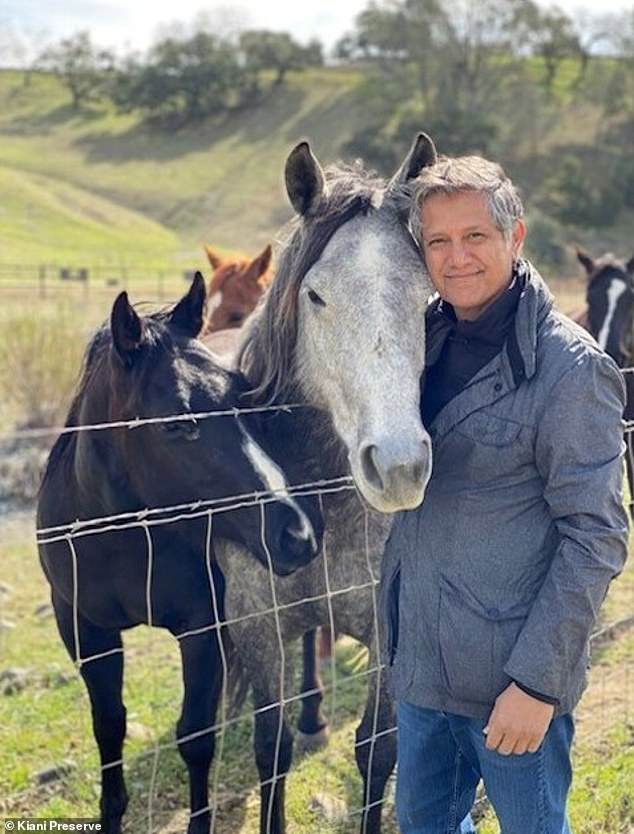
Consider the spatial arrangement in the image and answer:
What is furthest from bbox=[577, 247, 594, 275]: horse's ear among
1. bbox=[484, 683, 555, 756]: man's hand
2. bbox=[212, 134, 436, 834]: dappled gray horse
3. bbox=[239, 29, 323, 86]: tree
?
bbox=[239, 29, 323, 86]: tree

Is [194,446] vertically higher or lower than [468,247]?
lower

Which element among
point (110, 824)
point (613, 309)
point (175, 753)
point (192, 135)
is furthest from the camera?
point (192, 135)

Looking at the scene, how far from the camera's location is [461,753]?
2.30 metres

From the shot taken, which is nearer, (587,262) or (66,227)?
(587,262)

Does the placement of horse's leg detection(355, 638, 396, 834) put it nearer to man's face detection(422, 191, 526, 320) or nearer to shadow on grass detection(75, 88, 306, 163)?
man's face detection(422, 191, 526, 320)

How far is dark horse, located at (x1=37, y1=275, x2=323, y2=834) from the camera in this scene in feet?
9.33

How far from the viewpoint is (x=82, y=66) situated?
61.1m

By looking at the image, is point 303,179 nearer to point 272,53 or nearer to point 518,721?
point 518,721

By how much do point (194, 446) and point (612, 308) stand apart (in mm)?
3864

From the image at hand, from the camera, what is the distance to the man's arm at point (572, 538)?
1.88m

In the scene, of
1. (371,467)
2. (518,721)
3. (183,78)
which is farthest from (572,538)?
(183,78)

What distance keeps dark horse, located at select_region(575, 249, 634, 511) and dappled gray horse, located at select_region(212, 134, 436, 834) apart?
122 inches

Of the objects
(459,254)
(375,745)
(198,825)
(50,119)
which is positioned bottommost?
(198,825)

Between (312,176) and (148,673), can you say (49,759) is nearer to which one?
(148,673)
